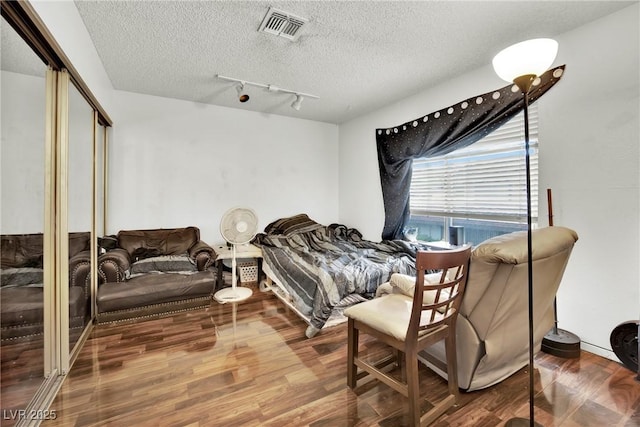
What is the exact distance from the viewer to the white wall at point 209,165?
3.63m

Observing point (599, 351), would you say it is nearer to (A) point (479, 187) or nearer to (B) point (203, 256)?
(A) point (479, 187)

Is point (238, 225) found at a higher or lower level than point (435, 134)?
lower

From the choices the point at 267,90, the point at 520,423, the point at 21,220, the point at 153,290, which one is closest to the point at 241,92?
the point at 267,90

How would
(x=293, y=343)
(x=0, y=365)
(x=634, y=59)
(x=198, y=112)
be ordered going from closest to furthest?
1. (x=0, y=365)
2. (x=634, y=59)
3. (x=293, y=343)
4. (x=198, y=112)

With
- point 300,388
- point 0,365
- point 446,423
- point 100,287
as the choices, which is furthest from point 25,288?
point 446,423

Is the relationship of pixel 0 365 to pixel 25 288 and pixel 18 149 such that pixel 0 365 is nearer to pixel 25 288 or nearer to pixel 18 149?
pixel 25 288

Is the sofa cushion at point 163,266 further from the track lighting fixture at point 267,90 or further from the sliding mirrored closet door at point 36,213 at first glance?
the track lighting fixture at point 267,90

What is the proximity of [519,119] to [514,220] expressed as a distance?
36.8 inches

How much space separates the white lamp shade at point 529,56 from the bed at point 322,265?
1870 millimetres

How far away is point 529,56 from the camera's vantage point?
4.52 feet

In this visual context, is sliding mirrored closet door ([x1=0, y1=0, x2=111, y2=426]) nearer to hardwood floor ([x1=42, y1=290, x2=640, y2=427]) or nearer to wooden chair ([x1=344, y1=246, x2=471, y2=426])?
hardwood floor ([x1=42, y1=290, x2=640, y2=427])

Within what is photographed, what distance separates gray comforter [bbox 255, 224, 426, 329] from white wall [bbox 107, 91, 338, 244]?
82 cm

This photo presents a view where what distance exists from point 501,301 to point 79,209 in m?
2.98

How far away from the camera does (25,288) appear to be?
5.26 ft
